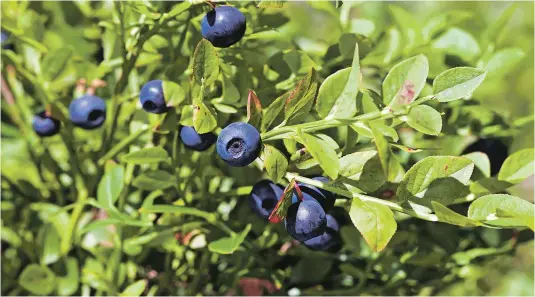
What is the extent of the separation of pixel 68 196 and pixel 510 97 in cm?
180

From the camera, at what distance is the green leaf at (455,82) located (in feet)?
2.03

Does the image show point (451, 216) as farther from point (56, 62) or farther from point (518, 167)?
point (56, 62)

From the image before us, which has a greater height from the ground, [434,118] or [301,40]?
[434,118]

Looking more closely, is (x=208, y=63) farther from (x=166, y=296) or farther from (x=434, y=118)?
(x=166, y=296)

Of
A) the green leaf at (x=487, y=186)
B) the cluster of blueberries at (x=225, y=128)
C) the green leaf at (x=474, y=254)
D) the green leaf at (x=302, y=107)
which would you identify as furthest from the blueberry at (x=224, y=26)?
the green leaf at (x=474, y=254)

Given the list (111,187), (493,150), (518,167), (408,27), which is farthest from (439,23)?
(111,187)

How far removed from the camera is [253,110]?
639 millimetres

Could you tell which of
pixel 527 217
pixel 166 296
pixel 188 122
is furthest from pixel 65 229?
pixel 527 217

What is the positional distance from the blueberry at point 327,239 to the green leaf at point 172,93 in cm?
22

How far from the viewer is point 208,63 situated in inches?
25.3

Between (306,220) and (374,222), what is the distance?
0.22ft

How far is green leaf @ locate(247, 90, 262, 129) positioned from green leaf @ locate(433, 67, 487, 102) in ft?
0.57

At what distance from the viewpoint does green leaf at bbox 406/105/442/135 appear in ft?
1.97

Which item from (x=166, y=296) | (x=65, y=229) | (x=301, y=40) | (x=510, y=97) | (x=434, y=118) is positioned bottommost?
(x=510, y=97)
